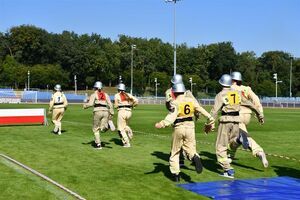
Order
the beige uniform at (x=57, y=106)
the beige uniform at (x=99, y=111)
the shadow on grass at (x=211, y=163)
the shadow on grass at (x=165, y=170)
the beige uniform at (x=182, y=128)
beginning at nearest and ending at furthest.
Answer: the beige uniform at (x=182, y=128) → the shadow on grass at (x=165, y=170) → the shadow on grass at (x=211, y=163) → the beige uniform at (x=99, y=111) → the beige uniform at (x=57, y=106)

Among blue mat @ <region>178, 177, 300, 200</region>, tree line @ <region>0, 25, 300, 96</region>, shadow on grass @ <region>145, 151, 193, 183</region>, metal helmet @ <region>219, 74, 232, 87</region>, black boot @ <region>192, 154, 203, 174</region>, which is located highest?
tree line @ <region>0, 25, 300, 96</region>

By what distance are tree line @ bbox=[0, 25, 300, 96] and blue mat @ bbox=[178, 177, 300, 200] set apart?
10934 centimetres

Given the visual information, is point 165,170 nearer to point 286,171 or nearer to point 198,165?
point 198,165

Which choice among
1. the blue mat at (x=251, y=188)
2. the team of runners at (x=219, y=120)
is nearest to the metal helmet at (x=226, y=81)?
the team of runners at (x=219, y=120)

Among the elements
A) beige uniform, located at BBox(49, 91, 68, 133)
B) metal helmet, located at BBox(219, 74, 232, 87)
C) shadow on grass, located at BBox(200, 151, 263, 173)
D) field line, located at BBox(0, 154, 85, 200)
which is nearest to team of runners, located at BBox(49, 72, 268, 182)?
metal helmet, located at BBox(219, 74, 232, 87)

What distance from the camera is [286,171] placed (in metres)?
11.9

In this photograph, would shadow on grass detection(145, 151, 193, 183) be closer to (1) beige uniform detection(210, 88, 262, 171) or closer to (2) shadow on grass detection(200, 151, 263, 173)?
(1) beige uniform detection(210, 88, 262, 171)

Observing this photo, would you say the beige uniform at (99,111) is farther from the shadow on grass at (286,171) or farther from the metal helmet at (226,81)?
the shadow on grass at (286,171)

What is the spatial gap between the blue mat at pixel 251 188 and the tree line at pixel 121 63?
109 m

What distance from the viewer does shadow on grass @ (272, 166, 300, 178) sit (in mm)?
11436

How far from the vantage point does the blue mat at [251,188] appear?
351 inches

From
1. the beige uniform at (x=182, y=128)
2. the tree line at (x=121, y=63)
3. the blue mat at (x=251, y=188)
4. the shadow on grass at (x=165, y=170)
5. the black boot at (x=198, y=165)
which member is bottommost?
the blue mat at (x=251, y=188)

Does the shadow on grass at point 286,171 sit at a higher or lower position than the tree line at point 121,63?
lower

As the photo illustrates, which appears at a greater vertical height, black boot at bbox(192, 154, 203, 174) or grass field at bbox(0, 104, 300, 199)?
black boot at bbox(192, 154, 203, 174)
